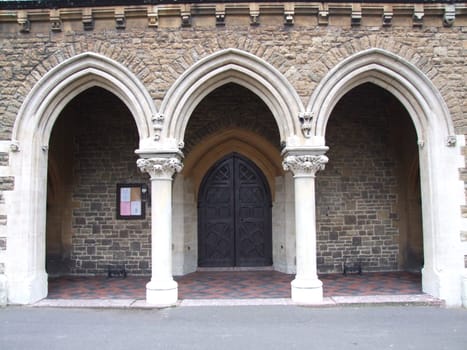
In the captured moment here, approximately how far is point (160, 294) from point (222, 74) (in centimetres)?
369

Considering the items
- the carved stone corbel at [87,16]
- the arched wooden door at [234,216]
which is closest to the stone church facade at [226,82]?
the carved stone corbel at [87,16]

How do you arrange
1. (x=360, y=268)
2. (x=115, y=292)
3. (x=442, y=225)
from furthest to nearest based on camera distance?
(x=360, y=268) < (x=115, y=292) < (x=442, y=225)

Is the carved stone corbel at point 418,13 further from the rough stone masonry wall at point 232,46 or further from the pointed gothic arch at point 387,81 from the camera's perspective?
the pointed gothic arch at point 387,81

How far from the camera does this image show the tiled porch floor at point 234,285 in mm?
7938

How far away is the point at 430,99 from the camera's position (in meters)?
7.69

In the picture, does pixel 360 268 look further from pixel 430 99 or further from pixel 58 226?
pixel 58 226

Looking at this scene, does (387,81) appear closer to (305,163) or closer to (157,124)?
(305,163)

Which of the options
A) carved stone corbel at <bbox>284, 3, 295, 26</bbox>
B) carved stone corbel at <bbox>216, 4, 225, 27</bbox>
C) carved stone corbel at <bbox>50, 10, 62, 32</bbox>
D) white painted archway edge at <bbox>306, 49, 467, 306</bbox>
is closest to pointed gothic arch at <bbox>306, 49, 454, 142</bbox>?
white painted archway edge at <bbox>306, 49, 467, 306</bbox>

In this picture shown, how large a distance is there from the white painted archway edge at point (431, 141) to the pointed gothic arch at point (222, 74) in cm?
39

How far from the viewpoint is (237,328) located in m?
6.00

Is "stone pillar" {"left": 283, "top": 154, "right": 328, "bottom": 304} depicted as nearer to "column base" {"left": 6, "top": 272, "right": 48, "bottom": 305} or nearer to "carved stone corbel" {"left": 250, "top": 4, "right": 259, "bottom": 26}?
"carved stone corbel" {"left": 250, "top": 4, "right": 259, "bottom": 26}

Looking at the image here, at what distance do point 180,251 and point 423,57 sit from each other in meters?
6.11

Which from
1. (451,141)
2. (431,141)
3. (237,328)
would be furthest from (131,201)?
(451,141)

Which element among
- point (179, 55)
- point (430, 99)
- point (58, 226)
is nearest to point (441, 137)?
point (430, 99)
